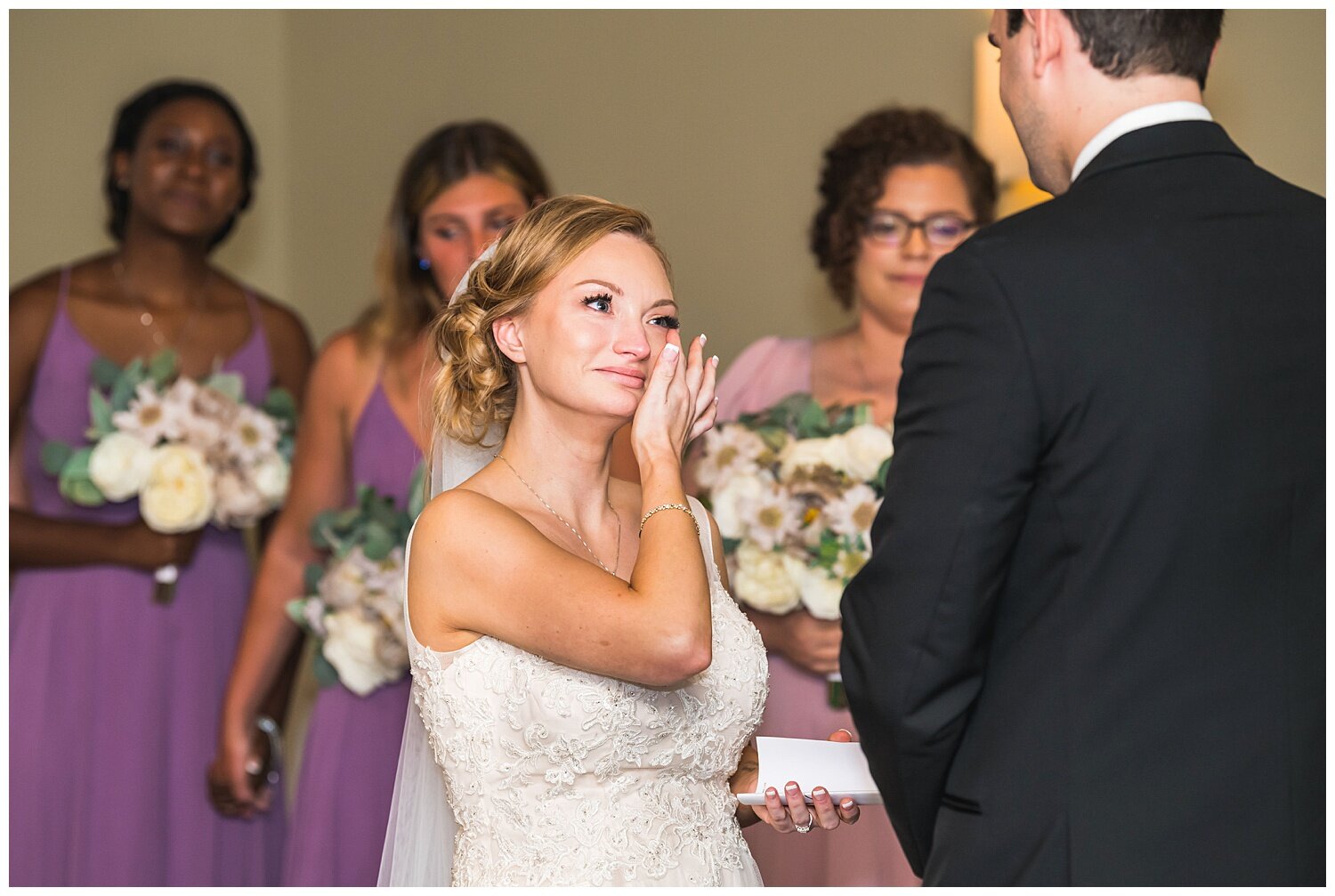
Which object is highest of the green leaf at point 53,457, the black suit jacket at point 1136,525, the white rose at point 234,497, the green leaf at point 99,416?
the black suit jacket at point 1136,525

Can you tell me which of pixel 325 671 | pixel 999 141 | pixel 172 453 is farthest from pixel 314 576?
pixel 999 141

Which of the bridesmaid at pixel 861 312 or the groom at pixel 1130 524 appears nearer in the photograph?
the groom at pixel 1130 524

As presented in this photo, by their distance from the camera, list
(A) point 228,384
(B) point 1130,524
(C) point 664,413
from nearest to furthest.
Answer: (B) point 1130,524, (C) point 664,413, (A) point 228,384

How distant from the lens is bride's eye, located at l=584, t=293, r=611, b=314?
2.36 meters

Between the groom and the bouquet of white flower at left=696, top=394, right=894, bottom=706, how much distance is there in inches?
59.6

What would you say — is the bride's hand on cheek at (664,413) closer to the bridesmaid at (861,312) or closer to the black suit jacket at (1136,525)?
the black suit jacket at (1136,525)

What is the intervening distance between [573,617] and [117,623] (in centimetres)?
241

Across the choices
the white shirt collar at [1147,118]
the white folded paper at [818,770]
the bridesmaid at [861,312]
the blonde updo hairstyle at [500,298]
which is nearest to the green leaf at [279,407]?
the bridesmaid at [861,312]

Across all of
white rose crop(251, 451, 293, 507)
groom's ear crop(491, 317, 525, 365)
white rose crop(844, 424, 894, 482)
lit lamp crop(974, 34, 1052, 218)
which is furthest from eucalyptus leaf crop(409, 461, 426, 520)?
lit lamp crop(974, 34, 1052, 218)

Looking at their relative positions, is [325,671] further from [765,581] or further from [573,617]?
[573,617]

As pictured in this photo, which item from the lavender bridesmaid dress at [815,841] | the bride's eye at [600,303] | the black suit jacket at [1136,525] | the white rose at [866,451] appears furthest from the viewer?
the lavender bridesmaid dress at [815,841]

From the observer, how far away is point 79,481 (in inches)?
159

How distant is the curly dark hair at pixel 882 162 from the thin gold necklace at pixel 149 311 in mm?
1909

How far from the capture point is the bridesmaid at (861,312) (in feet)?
11.6
